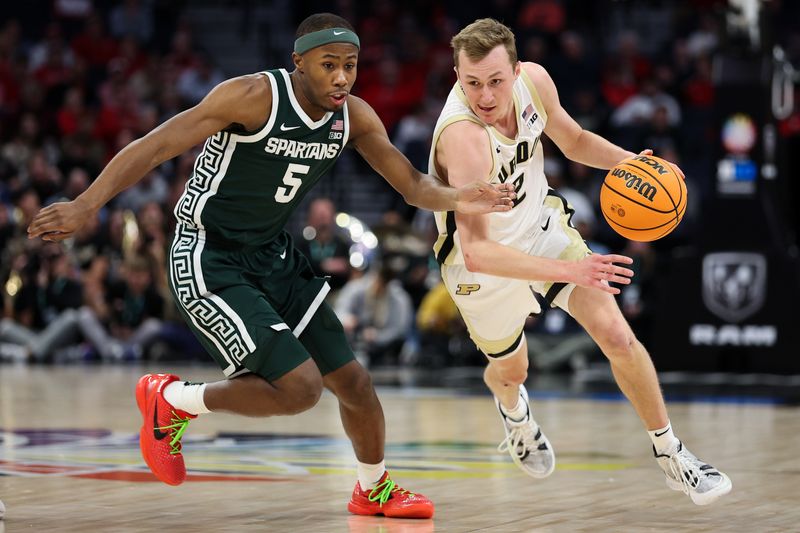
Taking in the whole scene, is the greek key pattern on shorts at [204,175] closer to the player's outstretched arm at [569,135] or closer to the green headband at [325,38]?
the green headband at [325,38]

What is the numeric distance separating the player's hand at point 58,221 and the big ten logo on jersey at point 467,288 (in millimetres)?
1791

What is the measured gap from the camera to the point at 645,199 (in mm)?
5227

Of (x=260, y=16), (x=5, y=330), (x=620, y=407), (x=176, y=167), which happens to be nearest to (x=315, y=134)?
(x=620, y=407)

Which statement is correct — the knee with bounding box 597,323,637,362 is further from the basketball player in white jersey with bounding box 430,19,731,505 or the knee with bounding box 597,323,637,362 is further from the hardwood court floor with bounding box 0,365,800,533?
the hardwood court floor with bounding box 0,365,800,533

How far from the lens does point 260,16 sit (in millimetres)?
19250

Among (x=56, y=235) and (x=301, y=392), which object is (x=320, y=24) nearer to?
(x=56, y=235)

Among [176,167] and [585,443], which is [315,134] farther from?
[176,167]

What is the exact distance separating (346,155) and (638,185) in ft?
39.0

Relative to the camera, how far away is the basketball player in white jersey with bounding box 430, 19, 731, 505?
17.2ft

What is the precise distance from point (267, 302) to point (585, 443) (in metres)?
2.96

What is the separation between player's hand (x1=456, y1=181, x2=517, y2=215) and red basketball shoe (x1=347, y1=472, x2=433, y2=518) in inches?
44.0

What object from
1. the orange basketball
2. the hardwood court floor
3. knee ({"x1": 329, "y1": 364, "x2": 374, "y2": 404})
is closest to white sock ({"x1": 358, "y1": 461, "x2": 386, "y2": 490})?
the hardwood court floor

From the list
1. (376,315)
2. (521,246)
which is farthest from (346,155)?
(521,246)

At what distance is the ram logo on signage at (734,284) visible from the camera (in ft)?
38.0
